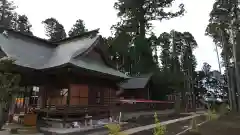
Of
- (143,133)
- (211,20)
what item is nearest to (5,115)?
(143,133)

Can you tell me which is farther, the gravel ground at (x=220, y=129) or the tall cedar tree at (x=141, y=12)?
the tall cedar tree at (x=141, y=12)

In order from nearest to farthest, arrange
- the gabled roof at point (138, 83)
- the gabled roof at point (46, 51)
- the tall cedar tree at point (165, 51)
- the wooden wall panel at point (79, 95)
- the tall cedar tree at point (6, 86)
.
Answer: the tall cedar tree at point (6, 86), the gabled roof at point (46, 51), the wooden wall panel at point (79, 95), the gabled roof at point (138, 83), the tall cedar tree at point (165, 51)

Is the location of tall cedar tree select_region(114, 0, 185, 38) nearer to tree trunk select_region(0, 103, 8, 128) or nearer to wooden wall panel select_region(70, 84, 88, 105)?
wooden wall panel select_region(70, 84, 88, 105)

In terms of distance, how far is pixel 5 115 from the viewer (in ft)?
32.1

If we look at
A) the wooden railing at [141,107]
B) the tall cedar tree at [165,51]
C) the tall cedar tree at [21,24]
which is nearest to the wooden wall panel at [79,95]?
the wooden railing at [141,107]

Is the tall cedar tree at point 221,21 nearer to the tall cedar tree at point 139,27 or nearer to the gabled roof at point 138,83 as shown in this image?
the tall cedar tree at point 139,27

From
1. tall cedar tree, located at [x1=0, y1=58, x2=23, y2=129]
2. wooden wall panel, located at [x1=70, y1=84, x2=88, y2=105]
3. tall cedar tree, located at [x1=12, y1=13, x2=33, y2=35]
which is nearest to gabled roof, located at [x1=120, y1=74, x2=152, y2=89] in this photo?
wooden wall panel, located at [x1=70, y1=84, x2=88, y2=105]

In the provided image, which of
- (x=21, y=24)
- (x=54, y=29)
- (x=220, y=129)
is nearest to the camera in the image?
(x=220, y=129)

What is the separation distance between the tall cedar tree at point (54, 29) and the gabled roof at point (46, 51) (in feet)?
105

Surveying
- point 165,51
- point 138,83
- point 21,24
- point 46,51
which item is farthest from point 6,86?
point 21,24

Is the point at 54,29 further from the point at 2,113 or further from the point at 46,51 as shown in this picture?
the point at 2,113

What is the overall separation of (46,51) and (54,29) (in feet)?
118

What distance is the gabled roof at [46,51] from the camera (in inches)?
503

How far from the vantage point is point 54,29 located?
49.8 meters
